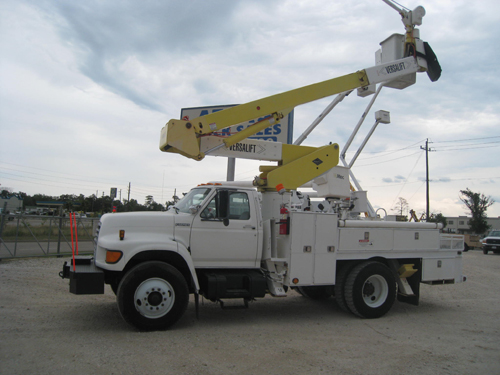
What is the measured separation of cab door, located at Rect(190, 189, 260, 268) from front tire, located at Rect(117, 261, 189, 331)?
637mm

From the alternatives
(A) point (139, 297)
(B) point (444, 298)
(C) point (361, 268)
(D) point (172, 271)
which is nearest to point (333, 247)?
(C) point (361, 268)

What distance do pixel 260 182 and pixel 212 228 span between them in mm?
1503

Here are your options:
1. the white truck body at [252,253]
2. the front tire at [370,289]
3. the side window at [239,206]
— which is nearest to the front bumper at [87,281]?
the white truck body at [252,253]

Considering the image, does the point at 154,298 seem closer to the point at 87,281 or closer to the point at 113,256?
the point at 113,256

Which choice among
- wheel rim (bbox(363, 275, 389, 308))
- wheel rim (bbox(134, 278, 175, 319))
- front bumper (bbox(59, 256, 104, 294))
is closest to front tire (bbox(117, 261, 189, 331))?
wheel rim (bbox(134, 278, 175, 319))

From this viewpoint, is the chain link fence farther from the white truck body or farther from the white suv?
the white suv

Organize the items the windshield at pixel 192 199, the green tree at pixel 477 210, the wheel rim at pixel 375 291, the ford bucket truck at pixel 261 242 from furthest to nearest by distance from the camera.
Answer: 1. the green tree at pixel 477 210
2. the wheel rim at pixel 375 291
3. the windshield at pixel 192 199
4. the ford bucket truck at pixel 261 242

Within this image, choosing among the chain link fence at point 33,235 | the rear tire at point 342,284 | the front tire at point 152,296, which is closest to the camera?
the front tire at point 152,296

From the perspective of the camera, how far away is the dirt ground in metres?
4.55

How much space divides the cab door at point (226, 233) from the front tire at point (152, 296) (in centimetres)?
64

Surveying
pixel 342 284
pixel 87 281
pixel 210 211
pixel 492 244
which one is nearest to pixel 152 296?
pixel 87 281

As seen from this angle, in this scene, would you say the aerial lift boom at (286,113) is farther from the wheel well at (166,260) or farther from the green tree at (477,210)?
the green tree at (477,210)

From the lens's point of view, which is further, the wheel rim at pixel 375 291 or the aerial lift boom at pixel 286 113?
the wheel rim at pixel 375 291

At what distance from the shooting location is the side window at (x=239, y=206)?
6.75m
